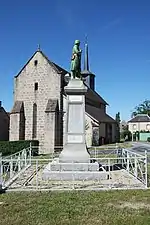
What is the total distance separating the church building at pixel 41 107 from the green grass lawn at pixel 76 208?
70.5 feet

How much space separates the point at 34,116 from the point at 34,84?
3.69 m

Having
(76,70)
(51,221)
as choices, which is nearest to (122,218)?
(51,221)

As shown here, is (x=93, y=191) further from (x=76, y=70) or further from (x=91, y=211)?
(x=76, y=70)

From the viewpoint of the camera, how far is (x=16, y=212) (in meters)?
5.68

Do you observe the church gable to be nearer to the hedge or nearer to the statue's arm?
the hedge

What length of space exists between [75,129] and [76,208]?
203 inches

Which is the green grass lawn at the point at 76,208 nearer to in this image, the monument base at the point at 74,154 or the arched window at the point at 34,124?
the monument base at the point at 74,154

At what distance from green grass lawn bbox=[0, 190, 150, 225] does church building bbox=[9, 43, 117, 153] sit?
70.5 ft

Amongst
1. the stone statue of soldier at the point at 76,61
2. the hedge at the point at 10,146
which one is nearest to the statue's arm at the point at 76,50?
the stone statue of soldier at the point at 76,61

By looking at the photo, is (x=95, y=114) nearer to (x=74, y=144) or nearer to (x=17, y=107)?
(x=17, y=107)

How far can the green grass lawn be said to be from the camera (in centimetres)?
514

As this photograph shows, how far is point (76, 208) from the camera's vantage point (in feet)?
19.6

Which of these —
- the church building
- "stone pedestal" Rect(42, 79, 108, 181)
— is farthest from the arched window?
"stone pedestal" Rect(42, 79, 108, 181)

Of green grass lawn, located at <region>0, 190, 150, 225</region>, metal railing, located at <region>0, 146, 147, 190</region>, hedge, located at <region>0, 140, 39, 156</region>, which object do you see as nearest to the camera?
green grass lawn, located at <region>0, 190, 150, 225</region>
